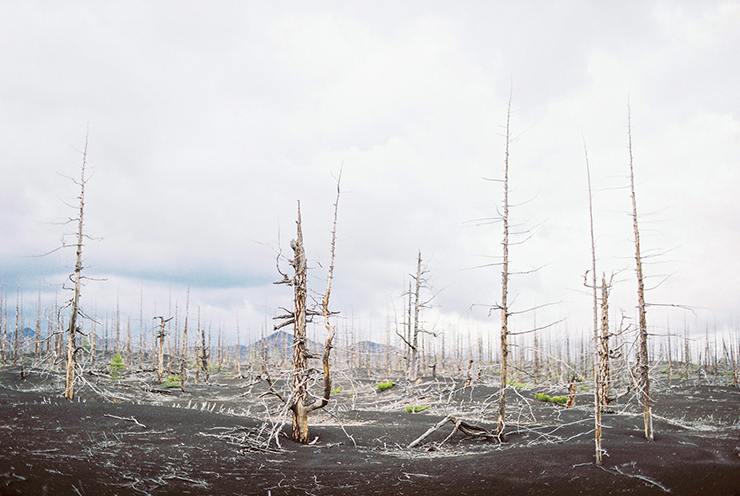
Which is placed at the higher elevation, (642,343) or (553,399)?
(642,343)

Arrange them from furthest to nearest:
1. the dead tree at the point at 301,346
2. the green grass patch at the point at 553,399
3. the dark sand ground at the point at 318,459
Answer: the green grass patch at the point at 553,399 → the dead tree at the point at 301,346 → the dark sand ground at the point at 318,459

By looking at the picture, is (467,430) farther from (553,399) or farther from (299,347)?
(553,399)

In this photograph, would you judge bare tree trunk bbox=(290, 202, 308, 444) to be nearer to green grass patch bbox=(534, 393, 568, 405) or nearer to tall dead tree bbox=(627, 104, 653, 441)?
tall dead tree bbox=(627, 104, 653, 441)

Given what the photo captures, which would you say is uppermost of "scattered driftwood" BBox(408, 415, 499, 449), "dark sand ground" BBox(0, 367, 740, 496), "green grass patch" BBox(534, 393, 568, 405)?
"dark sand ground" BBox(0, 367, 740, 496)

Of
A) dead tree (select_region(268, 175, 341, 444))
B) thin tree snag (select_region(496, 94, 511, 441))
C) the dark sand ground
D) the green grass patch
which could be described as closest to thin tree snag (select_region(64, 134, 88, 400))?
the dark sand ground

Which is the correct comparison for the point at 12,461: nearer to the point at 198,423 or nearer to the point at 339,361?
the point at 198,423

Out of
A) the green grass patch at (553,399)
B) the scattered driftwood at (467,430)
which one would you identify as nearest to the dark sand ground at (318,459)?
the scattered driftwood at (467,430)

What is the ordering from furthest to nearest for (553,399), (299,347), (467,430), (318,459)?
(553,399) → (467,430) → (299,347) → (318,459)

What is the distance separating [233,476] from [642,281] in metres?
12.0

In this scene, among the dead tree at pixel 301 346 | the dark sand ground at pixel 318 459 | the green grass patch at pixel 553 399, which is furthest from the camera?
the green grass patch at pixel 553 399

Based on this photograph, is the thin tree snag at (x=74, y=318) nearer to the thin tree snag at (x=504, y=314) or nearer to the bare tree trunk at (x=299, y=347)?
the bare tree trunk at (x=299, y=347)

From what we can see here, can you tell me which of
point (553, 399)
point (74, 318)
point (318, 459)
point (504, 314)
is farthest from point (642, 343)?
point (74, 318)

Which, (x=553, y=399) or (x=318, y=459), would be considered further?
(x=553, y=399)

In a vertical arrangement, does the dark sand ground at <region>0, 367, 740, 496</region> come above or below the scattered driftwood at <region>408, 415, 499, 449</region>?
above
